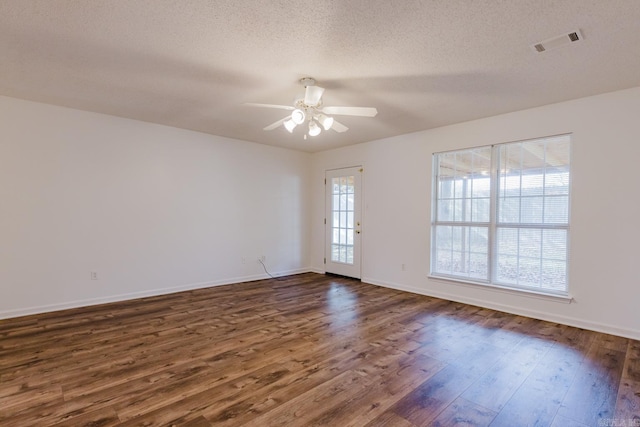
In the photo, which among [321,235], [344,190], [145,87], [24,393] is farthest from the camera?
[321,235]

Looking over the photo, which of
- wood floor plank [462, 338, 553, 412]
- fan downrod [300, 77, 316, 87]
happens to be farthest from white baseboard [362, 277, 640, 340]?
fan downrod [300, 77, 316, 87]

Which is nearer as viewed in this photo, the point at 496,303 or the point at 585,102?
the point at 585,102

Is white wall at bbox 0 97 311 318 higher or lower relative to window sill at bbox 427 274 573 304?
higher

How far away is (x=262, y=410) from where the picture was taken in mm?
1980

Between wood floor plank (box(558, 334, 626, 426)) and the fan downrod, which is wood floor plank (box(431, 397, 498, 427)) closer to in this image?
wood floor plank (box(558, 334, 626, 426))

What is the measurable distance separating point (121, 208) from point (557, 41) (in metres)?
5.13

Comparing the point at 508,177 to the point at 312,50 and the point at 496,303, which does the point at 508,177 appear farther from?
the point at 312,50

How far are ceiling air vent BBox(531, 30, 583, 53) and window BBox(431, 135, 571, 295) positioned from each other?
167 cm

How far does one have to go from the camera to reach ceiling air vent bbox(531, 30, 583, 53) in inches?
88.9

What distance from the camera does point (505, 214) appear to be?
162 inches

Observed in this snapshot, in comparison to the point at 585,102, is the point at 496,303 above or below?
below

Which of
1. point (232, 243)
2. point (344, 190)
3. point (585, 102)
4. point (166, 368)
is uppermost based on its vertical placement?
point (585, 102)

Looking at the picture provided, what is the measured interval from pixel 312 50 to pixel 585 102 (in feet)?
10.3

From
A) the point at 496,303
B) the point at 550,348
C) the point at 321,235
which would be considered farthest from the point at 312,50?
the point at 321,235
